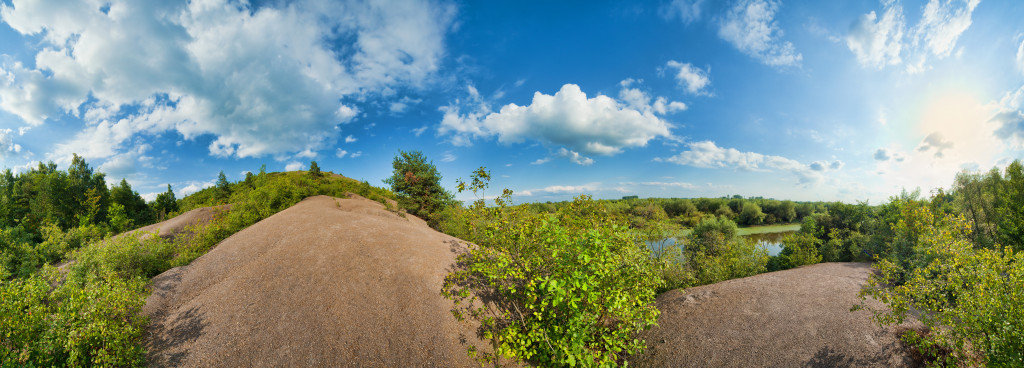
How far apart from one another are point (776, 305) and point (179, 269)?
798 inches

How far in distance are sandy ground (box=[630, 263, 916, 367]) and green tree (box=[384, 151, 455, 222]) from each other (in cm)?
1754

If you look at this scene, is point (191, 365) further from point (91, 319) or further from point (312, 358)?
point (312, 358)

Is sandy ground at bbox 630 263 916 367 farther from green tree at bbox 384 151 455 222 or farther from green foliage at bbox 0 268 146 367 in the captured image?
green tree at bbox 384 151 455 222

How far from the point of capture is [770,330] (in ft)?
28.8

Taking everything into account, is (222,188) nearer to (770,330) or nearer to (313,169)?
(313,169)

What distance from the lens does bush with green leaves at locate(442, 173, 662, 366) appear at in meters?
5.69

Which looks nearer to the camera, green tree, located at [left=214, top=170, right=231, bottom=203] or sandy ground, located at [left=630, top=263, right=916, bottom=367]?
sandy ground, located at [left=630, top=263, right=916, bottom=367]

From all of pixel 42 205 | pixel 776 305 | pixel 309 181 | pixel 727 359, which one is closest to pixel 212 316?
pixel 727 359

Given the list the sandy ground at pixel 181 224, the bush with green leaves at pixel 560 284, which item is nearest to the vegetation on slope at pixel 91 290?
the sandy ground at pixel 181 224

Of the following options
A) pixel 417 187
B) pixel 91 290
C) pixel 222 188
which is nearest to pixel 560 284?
pixel 91 290

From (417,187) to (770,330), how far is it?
68.7ft

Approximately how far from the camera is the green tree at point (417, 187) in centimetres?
2369

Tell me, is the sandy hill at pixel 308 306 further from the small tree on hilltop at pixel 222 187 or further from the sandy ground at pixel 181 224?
the small tree on hilltop at pixel 222 187

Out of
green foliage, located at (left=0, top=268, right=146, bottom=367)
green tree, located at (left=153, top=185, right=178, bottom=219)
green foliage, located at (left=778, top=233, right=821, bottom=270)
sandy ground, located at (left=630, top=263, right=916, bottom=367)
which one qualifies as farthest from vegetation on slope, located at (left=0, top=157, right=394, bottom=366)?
green foliage, located at (left=778, top=233, right=821, bottom=270)
